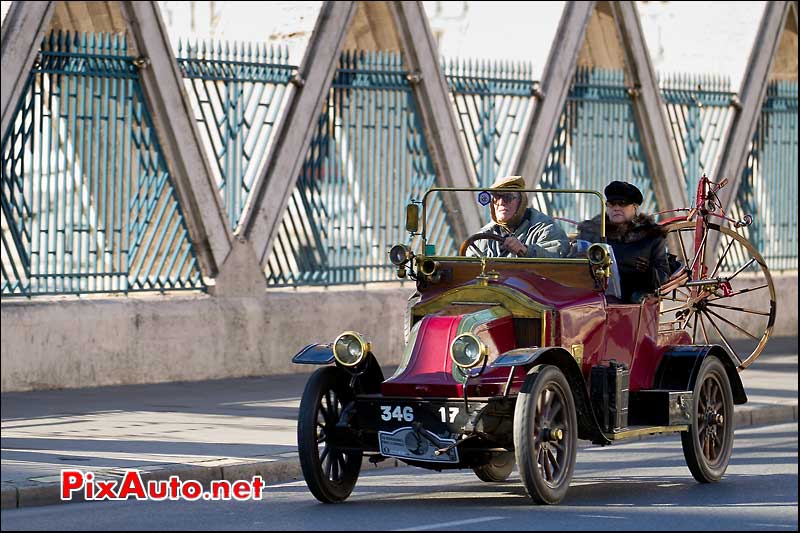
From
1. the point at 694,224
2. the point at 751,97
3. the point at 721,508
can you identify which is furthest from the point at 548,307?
the point at 751,97

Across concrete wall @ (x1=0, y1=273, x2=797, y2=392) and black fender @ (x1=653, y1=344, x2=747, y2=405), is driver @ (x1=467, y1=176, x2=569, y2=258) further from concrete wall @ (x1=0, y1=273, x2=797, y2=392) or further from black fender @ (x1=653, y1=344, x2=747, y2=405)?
concrete wall @ (x1=0, y1=273, x2=797, y2=392)

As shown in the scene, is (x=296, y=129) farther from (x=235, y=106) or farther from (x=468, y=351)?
(x=468, y=351)

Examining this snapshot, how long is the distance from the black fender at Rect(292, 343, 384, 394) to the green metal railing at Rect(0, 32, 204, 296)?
5.85m

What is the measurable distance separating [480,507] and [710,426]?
2.22 m

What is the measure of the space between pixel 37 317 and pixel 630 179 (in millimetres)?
10143

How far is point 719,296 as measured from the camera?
41.0ft

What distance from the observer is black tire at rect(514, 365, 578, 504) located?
31.6 feet

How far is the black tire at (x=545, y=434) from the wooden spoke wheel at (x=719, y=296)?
1.90 m

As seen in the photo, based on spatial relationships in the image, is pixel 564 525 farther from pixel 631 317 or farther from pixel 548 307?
pixel 631 317

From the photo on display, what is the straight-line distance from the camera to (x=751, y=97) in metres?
24.8

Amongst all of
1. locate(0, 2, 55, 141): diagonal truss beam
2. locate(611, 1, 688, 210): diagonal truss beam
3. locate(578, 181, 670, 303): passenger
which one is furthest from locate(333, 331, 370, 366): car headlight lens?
locate(611, 1, 688, 210): diagonal truss beam

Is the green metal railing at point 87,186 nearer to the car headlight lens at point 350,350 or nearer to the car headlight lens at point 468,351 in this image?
the car headlight lens at point 350,350

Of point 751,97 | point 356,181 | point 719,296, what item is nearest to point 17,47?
point 356,181

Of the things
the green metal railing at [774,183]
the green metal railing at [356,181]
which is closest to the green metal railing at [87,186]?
the green metal railing at [356,181]
